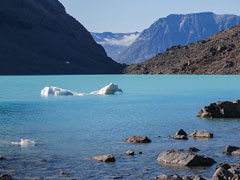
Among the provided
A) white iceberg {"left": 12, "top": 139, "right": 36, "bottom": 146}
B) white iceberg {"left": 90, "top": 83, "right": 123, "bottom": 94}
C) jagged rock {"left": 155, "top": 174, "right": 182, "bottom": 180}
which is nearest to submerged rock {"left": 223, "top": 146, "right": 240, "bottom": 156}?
jagged rock {"left": 155, "top": 174, "right": 182, "bottom": 180}

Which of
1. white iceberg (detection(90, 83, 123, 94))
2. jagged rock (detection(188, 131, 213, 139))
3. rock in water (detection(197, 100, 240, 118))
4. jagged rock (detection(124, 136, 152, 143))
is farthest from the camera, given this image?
white iceberg (detection(90, 83, 123, 94))

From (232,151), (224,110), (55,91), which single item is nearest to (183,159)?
(232,151)

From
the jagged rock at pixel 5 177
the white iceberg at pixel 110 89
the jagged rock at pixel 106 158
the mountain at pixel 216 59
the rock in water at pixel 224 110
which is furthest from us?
the mountain at pixel 216 59

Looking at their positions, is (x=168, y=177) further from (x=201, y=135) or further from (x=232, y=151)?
(x=201, y=135)

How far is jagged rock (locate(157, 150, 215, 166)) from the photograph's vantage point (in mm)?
19188

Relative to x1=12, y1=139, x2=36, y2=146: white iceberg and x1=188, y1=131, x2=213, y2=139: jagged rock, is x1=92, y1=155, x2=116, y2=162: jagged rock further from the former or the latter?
x1=188, y1=131, x2=213, y2=139: jagged rock

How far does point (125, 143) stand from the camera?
24.8 meters

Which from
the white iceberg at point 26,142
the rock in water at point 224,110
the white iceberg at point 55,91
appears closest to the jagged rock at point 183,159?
the white iceberg at point 26,142

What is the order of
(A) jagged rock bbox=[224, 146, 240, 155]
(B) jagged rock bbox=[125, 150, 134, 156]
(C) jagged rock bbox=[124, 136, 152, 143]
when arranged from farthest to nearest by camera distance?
(C) jagged rock bbox=[124, 136, 152, 143]
(B) jagged rock bbox=[125, 150, 134, 156]
(A) jagged rock bbox=[224, 146, 240, 155]

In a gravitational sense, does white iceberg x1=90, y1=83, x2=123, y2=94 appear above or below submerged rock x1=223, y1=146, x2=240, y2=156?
above

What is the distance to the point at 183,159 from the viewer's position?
64.0 ft

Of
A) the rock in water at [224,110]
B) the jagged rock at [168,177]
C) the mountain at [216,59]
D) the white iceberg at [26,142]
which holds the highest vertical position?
the mountain at [216,59]

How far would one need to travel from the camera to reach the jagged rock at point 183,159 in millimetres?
19188

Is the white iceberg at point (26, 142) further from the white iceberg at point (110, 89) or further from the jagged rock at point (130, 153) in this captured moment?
the white iceberg at point (110, 89)
